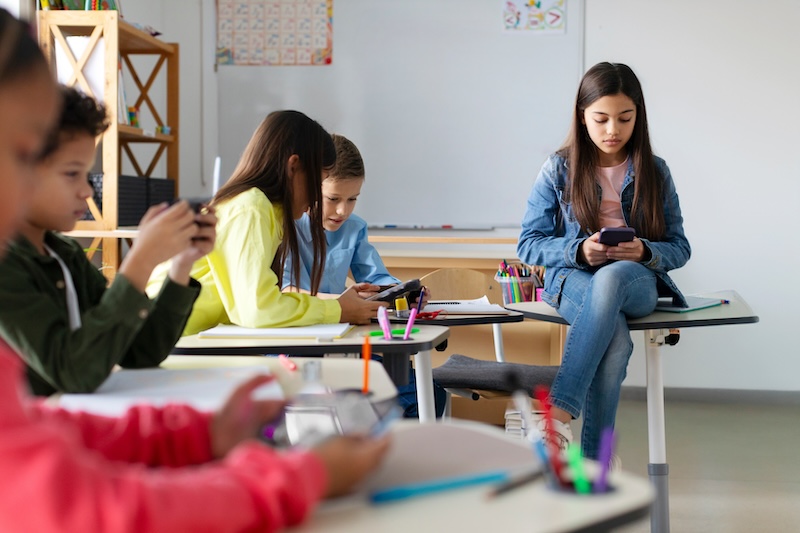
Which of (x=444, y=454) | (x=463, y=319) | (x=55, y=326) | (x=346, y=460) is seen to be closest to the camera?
(x=346, y=460)

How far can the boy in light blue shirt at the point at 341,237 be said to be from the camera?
2.76 metres

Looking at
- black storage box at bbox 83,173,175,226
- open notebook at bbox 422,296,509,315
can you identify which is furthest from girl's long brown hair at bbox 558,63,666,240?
black storage box at bbox 83,173,175,226

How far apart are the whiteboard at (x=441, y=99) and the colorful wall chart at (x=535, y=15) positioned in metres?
0.03

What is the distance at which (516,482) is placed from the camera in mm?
744

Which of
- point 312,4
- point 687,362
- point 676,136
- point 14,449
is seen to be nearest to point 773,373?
point 687,362

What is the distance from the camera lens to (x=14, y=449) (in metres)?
0.55

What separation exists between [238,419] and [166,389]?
368 millimetres

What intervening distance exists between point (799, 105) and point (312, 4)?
8.14 ft

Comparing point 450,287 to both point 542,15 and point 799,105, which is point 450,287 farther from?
point 799,105

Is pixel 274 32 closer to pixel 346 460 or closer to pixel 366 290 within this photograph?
pixel 366 290

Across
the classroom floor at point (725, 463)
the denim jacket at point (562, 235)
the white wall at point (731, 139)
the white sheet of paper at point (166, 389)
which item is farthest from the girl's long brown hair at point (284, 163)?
the white wall at point (731, 139)

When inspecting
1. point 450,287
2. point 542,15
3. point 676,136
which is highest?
point 542,15

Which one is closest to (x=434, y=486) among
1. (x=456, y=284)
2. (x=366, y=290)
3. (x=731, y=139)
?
(x=366, y=290)

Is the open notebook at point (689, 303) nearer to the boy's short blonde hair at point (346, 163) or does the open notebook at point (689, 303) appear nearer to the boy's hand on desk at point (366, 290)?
the boy's hand on desk at point (366, 290)
